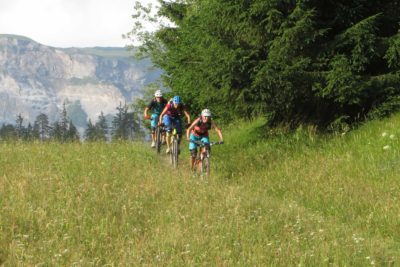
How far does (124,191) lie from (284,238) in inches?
143

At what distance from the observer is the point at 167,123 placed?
16.9 metres

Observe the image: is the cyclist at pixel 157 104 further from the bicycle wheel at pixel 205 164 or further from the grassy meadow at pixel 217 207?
the bicycle wheel at pixel 205 164

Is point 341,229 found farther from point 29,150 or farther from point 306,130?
point 29,150

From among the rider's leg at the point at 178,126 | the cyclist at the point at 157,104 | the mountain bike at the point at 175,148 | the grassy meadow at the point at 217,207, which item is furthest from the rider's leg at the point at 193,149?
the cyclist at the point at 157,104

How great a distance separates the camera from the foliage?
13758 millimetres

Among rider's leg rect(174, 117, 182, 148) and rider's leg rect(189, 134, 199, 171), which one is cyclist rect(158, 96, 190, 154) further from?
rider's leg rect(189, 134, 199, 171)

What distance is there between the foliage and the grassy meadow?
3.71ft

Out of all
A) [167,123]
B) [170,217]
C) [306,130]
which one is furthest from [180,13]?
[170,217]

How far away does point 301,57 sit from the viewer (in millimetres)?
14383

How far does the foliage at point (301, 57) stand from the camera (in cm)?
1376

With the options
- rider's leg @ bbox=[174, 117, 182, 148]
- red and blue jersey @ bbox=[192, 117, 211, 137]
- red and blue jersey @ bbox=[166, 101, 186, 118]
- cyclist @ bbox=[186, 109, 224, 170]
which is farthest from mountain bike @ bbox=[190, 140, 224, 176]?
red and blue jersey @ bbox=[166, 101, 186, 118]

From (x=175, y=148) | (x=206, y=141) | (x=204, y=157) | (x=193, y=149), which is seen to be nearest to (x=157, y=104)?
(x=175, y=148)

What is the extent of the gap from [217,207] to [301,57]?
22.5ft

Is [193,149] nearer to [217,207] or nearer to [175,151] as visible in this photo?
[175,151]
